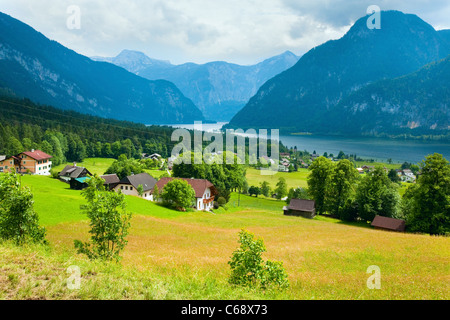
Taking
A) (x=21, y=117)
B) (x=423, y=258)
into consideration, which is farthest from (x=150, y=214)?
(x=21, y=117)

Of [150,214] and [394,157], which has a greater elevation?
[394,157]

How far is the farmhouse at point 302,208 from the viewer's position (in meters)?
54.6

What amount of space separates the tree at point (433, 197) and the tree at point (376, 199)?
9.78 metres

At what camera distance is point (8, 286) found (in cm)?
764

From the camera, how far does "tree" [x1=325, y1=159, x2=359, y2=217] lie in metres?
54.2

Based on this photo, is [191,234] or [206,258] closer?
[206,258]

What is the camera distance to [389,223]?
1693 inches

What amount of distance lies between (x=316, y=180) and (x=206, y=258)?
4417 cm

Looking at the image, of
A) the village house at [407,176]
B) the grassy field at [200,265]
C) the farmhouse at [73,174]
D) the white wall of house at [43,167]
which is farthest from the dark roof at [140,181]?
the village house at [407,176]

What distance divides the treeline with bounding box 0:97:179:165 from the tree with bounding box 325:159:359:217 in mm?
98264

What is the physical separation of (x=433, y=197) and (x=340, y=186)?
19.4 m

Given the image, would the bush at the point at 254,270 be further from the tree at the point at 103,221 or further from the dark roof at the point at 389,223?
the dark roof at the point at 389,223

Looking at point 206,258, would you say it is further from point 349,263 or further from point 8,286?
point 8,286
